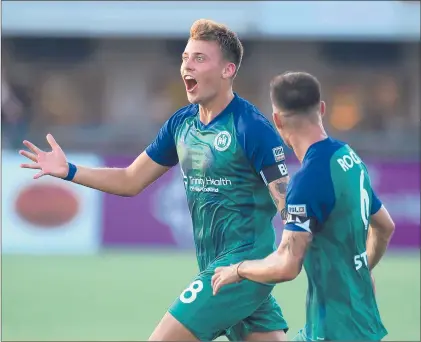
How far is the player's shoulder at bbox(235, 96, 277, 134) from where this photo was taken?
21.5 ft

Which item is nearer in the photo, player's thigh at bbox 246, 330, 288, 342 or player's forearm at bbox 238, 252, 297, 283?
player's forearm at bbox 238, 252, 297, 283

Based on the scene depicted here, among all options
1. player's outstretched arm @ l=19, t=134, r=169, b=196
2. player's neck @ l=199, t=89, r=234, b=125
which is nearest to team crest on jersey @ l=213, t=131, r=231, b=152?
player's neck @ l=199, t=89, r=234, b=125

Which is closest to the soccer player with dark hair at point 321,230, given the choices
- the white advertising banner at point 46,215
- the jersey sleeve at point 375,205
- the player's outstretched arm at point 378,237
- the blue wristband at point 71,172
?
the jersey sleeve at point 375,205

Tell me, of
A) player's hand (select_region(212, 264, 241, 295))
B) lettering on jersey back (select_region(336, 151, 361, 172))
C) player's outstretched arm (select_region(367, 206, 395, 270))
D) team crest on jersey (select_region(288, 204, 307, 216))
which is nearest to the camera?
team crest on jersey (select_region(288, 204, 307, 216))

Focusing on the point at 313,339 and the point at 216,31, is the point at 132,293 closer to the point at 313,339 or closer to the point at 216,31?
the point at 216,31

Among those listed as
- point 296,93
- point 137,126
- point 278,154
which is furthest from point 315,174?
point 137,126

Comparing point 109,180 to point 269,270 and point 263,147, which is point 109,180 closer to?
point 263,147

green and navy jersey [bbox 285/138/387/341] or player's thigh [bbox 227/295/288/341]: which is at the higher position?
green and navy jersey [bbox 285/138/387/341]

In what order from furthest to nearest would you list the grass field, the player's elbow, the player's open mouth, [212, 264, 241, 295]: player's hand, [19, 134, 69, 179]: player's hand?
1. the grass field
2. the player's elbow
3. [19, 134, 69, 179]: player's hand
4. the player's open mouth
5. [212, 264, 241, 295]: player's hand

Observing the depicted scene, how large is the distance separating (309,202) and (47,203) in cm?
1286

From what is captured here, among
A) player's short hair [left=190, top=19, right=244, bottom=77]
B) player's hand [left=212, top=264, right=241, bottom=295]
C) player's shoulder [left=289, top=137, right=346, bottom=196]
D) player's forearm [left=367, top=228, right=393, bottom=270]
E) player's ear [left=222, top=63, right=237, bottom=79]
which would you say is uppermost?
player's short hair [left=190, top=19, right=244, bottom=77]

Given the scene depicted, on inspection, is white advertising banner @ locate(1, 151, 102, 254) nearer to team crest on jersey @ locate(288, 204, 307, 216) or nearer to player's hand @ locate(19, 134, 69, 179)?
player's hand @ locate(19, 134, 69, 179)

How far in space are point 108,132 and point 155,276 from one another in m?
6.59

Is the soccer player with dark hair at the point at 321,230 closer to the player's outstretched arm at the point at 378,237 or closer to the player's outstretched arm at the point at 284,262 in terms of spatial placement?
the player's outstretched arm at the point at 284,262
